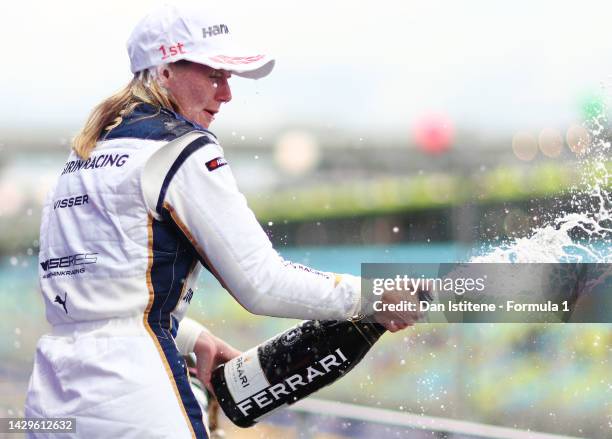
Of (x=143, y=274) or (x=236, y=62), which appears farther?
(x=236, y=62)

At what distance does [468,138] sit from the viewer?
25.4 ft

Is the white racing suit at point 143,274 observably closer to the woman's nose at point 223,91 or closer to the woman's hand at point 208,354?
the woman's nose at point 223,91

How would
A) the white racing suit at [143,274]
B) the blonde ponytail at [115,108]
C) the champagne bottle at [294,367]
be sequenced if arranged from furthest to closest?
the champagne bottle at [294,367]
the blonde ponytail at [115,108]
the white racing suit at [143,274]

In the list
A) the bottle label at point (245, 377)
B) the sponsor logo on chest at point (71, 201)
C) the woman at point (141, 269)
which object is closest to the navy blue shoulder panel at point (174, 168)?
the woman at point (141, 269)

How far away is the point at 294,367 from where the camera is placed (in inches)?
63.2

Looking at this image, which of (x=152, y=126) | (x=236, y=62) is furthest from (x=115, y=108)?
(x=236, y=62)

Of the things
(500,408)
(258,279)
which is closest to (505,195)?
(500,408)

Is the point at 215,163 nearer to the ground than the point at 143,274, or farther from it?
farther from it

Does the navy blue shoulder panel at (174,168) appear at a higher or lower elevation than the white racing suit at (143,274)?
higher

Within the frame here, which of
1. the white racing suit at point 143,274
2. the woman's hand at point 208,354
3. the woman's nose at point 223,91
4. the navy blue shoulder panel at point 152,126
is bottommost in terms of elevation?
the woman's hand at point 208,354

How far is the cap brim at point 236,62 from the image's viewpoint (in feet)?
4.63

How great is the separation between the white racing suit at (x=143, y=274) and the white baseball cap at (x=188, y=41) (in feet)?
0.39

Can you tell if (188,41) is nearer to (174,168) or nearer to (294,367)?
(174,168)

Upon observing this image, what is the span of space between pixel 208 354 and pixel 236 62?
59 centimetres
